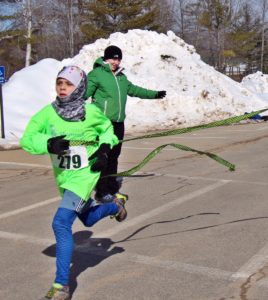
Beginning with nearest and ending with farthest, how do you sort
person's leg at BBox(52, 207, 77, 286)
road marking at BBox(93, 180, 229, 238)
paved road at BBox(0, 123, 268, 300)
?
person's leg at BBox(52, 207, 77, 286), paved road at BBox(0, 123, 268, 300), road marking at BBox(93, 180, 229, 238)

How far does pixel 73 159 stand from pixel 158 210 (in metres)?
2.72

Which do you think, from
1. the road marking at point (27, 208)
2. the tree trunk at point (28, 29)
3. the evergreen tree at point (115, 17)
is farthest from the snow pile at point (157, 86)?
the evergreen tree at point (115, 17)

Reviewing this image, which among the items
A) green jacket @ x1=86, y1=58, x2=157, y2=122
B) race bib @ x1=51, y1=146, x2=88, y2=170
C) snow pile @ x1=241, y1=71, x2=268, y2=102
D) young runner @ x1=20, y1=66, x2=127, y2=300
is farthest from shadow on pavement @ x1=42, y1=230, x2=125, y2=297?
snow pile @ x1=241, y1=71, x2=268, y2=102

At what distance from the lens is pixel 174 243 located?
5102 millimetres

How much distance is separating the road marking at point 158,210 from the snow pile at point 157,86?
31.6ft

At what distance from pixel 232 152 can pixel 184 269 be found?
24.5ft

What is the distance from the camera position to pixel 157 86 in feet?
62.6

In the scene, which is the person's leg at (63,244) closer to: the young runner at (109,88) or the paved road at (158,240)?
the paved road at (158,240)

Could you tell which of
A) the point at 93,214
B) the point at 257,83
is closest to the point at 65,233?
the point at 93,214

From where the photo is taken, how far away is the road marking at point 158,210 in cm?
556

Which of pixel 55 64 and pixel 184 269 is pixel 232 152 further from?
pixel 55 64

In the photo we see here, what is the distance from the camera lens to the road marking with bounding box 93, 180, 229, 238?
219 inches

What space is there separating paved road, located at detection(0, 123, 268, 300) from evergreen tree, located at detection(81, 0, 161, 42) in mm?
39908

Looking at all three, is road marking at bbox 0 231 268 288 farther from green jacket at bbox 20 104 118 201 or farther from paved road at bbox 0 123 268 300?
green jacket at bbox 20 104 118 201
